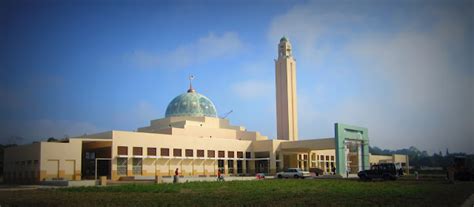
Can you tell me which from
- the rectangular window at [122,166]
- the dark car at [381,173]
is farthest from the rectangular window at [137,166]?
the dark car at [381,173]

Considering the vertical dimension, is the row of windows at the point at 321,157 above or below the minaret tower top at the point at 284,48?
below

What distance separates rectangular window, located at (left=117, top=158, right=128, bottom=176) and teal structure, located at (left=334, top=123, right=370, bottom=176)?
25865 millimetres

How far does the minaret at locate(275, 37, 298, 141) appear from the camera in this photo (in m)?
68.6

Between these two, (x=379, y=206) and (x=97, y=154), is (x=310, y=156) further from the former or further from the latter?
(x=379, y=206)

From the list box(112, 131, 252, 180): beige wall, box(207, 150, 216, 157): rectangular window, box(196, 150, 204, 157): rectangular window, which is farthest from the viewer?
box(207, 150, 216, 157): rectangular window

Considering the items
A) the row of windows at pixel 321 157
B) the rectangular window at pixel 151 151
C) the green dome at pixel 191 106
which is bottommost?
the row of windows at pixel 321 157

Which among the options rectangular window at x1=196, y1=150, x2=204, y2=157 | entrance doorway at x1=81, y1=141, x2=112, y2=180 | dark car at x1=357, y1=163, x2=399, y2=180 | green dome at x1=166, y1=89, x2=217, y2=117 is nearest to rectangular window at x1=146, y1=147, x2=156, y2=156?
entrance doorway at x1=81, y1=141, x2=112, y2=180

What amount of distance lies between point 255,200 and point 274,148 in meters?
43.3

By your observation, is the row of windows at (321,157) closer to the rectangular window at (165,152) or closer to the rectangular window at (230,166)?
the rectangular window at (230,166)

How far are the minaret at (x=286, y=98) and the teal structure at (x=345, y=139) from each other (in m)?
10.2

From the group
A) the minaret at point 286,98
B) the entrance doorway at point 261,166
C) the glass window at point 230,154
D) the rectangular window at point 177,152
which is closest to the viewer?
the rectangular window at point 177,152

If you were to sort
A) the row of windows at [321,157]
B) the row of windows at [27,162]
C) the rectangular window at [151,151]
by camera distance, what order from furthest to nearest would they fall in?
the row of windows at [321,157]
the rectangular window at [151,151]
the row of windows at [27,162]

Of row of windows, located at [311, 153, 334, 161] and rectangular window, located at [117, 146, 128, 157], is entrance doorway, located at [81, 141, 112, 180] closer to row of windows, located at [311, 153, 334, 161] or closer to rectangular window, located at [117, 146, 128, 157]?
rectangular window, located at [117, 146, 128, 157]

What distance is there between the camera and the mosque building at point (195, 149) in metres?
46.2
